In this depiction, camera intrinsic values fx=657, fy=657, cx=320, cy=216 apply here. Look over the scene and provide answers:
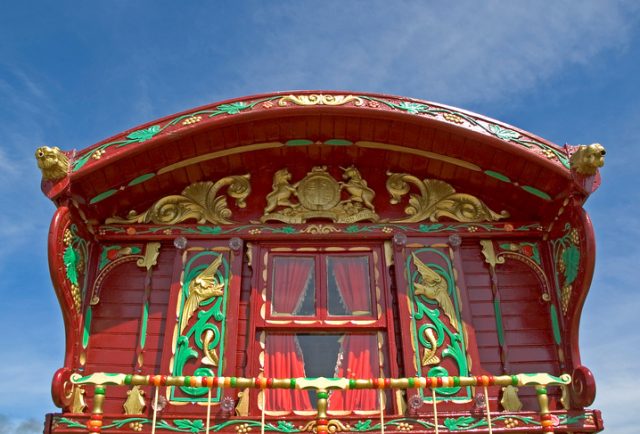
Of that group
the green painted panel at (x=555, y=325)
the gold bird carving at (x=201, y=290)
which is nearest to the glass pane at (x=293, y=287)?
the gold bird carving at (x=201, y=290)

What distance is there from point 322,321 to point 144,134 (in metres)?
2.76

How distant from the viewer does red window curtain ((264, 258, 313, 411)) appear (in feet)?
21.5

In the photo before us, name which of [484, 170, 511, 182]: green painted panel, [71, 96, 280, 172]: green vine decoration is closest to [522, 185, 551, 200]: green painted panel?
[484, 170, 511, 182]: green painted panel

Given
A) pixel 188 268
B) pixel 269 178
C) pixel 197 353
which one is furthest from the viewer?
pixel 269 178

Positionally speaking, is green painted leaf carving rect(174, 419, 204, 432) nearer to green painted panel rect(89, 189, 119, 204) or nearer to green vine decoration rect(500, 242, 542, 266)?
green painted panel rect(89, 189, 119, 204)

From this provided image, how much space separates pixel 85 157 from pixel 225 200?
1.63 meters

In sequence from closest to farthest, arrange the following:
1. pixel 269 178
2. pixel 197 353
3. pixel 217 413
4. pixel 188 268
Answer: pixel 217 413
pixel 197 353
pixel 188 268
pixel 269 178

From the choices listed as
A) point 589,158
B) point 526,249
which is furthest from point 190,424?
point 589,158

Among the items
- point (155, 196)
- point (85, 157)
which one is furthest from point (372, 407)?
point (85, 157)

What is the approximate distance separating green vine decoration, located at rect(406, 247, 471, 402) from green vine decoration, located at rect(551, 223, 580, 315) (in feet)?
3.64

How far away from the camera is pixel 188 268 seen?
287 inches

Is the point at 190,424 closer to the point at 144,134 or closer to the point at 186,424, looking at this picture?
the point at 186,424

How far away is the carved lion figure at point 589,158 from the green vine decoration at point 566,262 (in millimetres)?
649

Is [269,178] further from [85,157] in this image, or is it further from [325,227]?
[85,157]
